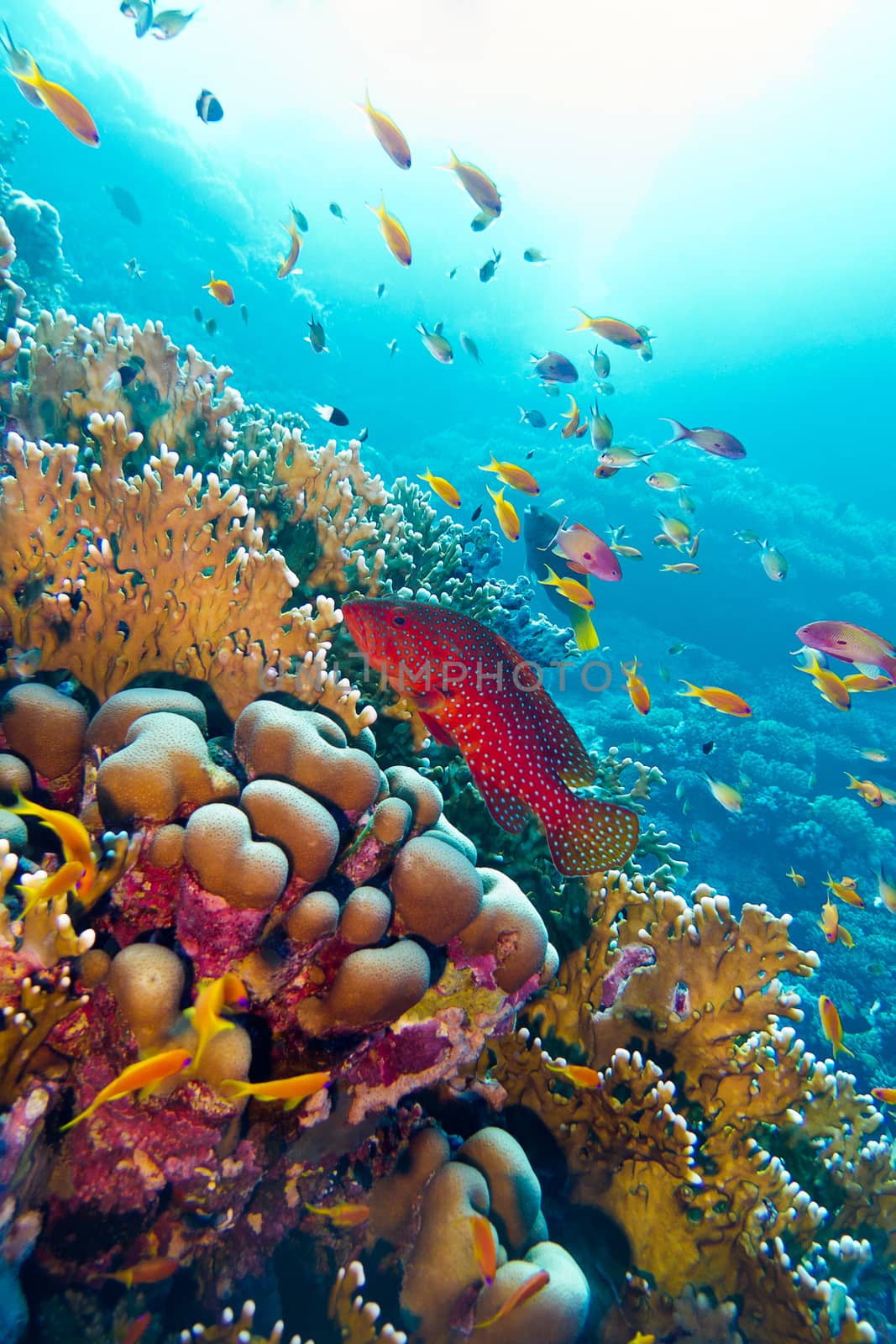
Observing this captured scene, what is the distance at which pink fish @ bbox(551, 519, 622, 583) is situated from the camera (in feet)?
18.2

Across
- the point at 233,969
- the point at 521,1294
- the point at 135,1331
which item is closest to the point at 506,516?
the point at 233,969

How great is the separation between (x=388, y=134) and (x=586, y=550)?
4280 mm

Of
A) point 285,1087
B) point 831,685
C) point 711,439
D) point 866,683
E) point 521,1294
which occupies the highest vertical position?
point 711,439

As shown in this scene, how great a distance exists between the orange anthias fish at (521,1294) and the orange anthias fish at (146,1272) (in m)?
1.11

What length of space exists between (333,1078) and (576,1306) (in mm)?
1103

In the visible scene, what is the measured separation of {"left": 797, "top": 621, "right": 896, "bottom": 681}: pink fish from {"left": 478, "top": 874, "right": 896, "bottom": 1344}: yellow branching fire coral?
3313 mm

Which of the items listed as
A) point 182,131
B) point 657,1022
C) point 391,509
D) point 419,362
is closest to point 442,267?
point 419,362

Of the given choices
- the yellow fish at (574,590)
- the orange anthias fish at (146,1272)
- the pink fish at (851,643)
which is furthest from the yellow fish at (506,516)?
the orange anthias fish at (146,1272)

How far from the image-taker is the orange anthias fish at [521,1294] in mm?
1834

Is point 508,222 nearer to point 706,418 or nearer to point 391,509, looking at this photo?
point 706,418

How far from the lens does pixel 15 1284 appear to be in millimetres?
1700

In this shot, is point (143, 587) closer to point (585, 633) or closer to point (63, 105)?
point (585, 633)

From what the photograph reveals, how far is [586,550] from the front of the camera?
559cm

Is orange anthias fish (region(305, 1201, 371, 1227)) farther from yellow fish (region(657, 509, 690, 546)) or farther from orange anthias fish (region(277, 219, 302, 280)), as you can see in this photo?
orange anthias fish (region(277, 219, 302, 280))
